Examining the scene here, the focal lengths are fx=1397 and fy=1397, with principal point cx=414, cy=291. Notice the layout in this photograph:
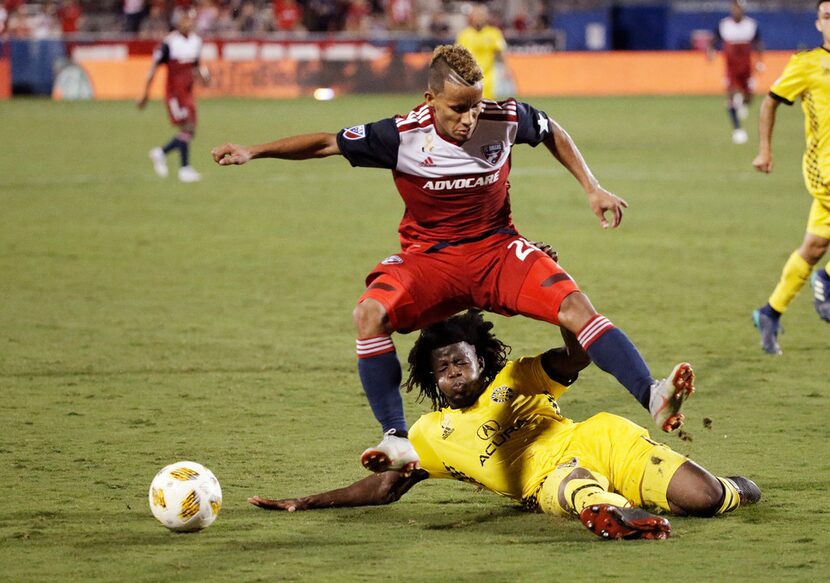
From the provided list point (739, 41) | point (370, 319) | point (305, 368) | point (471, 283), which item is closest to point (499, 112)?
point (471, 283)

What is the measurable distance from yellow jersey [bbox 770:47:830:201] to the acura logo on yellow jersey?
383 cm

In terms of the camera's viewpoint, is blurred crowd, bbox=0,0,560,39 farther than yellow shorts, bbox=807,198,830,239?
Yes

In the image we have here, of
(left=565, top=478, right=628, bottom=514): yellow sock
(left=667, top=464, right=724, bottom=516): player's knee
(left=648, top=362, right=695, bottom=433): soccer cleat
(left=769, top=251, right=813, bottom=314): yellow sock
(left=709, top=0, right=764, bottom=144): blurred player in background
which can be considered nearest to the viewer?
(left=648, top=362, right=695, bottom=433): soccer cleat

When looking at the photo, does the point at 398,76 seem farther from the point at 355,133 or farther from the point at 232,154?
the point at 232,154

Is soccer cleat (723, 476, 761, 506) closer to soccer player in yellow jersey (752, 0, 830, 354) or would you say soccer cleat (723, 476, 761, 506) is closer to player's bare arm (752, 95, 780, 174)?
soccer player in yellow jersey (752, 0, 830, 354)

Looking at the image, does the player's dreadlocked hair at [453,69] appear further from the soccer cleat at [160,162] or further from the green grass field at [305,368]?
the soccer cleat at [160,162]

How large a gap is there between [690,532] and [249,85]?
1268 inches

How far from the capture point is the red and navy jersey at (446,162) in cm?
618

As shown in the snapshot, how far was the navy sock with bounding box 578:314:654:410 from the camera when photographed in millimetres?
5625

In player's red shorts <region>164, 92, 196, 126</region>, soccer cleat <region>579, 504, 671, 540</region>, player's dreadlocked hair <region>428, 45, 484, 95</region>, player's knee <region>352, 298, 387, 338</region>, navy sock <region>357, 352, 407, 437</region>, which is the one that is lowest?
player's red shorts <region>164, 92, 196, 126</region>

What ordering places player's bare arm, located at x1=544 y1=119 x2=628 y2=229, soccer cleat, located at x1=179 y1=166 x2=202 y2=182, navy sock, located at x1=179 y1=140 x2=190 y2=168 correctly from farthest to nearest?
soccer cleat, located at x1=179 y1=166 x2=202 y2=182 < navy sock, located at x1=179 y1=140 x2=190 y2=168 < player's bare arm, located at x1=544 y1=119 x2=628 y2=229

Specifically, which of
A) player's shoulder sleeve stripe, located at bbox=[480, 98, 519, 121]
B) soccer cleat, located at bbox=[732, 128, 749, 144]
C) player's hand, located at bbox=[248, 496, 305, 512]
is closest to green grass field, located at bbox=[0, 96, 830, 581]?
player's hand, located at bbox=[248, 496, 305, 512]

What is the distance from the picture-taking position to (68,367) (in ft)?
30.0

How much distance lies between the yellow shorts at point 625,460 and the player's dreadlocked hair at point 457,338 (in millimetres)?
591
